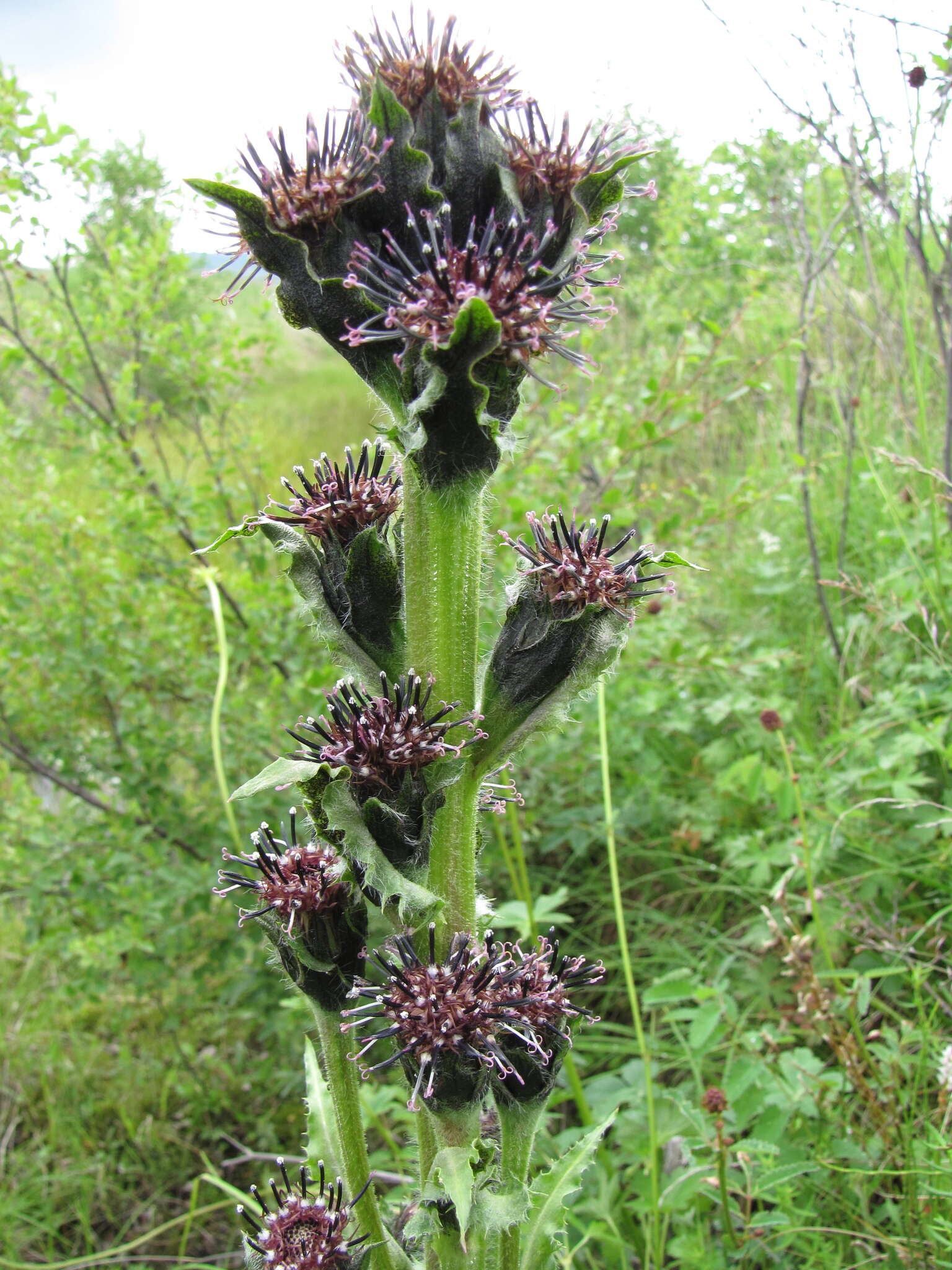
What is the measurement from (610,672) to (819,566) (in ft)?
8.85

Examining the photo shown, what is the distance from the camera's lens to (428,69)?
141cm

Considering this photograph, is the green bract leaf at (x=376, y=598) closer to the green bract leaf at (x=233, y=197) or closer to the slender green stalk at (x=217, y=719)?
the green bract leaf at (x=233, y=197)

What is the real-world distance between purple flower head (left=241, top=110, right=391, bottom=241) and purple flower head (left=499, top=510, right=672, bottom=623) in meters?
0.57

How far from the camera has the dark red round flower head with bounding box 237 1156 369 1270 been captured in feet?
4.85

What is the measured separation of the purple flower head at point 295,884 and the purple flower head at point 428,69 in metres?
1.18

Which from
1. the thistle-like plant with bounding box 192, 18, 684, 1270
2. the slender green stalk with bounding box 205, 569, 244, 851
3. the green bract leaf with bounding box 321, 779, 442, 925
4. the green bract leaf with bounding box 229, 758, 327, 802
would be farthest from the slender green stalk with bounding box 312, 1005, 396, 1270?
the slender green stalk with bounding box 205, 569, 244, 851

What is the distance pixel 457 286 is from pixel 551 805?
9.16ft

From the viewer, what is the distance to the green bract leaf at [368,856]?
4.48 feet

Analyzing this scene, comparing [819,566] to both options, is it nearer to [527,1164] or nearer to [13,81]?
[527,1164]

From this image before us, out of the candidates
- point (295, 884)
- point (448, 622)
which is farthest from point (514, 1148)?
point (448, 622)

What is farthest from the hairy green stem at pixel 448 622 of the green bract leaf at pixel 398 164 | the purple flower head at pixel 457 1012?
the green bract leaf at pixel 398 164

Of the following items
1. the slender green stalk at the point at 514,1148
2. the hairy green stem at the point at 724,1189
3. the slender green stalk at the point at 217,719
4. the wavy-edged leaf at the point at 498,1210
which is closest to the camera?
the wavy-edged leaf at the point at 498,1210

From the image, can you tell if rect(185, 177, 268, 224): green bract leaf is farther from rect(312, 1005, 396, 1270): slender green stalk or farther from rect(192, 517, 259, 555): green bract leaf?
rect(312, 1005, 396, 1270): slender green stalk

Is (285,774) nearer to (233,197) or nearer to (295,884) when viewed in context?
(295,884)
